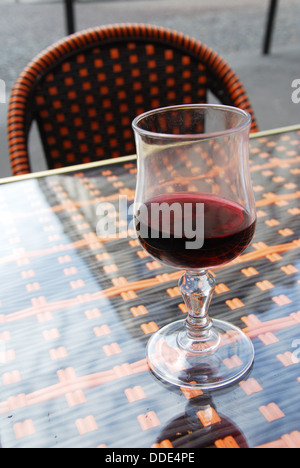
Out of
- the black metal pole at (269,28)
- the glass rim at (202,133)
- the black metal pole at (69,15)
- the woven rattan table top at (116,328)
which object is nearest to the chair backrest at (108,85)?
the woven rattan table top at (116,328)

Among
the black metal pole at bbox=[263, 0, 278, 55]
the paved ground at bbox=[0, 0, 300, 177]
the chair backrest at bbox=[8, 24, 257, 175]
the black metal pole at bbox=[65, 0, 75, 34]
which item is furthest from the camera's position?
the black metal pole at bbox=[263, 0, 278, 55]

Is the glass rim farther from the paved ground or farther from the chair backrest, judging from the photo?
the paved ground

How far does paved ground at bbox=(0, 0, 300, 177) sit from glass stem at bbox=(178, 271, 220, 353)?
5.11ft

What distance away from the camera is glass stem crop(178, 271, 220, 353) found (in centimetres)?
38

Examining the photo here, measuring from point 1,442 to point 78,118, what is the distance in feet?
2.41

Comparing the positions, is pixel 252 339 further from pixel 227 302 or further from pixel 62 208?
pixel 62 208

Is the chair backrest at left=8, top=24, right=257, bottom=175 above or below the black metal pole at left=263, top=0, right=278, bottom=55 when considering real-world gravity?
above

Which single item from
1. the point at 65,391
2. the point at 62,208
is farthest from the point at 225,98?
the point at 65,391

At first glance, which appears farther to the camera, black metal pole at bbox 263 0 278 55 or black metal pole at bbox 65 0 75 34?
black metal pole at bbox 263 0 278 55

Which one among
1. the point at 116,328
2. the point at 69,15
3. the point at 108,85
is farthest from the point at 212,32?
the point at 116,328

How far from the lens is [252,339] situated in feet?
1.30

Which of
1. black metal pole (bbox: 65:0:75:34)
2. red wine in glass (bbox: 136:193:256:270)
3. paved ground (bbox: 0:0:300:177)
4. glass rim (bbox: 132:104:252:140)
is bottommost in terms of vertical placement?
paved ground (bbox: 0:0:300:177)

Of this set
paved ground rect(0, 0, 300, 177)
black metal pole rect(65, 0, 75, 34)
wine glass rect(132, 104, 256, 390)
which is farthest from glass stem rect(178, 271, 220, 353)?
black metal pole rect(65, 0, 75, 34)
